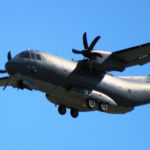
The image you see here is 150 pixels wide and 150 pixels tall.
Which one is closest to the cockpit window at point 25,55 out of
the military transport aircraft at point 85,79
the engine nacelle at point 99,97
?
the military transport aircraft at point 85,79

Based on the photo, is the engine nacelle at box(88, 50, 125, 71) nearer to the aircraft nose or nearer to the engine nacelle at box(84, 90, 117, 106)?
the engine nacelle at box(84, 90, 117, 106)

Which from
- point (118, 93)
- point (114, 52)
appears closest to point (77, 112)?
point (118, 93)

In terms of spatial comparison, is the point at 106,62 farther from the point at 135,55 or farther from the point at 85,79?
the point at 135,55

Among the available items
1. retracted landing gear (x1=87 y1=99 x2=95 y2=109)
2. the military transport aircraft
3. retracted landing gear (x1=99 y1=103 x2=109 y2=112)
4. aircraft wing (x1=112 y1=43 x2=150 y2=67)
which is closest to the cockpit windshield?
the military transport aircraft

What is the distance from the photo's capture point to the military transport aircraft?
28.2m

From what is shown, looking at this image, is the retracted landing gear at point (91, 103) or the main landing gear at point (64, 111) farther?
the main landing gear at point (64, 111)

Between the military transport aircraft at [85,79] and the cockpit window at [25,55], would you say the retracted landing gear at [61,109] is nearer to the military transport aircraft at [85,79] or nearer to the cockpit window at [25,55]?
the military transport aircraft at [85,79]

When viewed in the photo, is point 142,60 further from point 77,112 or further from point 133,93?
point 77,112

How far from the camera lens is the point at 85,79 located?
30.0 metres

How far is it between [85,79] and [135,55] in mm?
4244

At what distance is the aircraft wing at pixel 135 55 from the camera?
30152mm

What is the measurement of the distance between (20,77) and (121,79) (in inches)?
331

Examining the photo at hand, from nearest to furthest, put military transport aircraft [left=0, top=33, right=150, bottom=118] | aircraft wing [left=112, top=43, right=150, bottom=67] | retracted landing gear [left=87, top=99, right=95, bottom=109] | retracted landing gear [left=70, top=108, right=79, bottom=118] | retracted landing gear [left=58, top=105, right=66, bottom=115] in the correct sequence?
military transport aircraft [left=0, top=33, right=150, bottom=118], retracted landing gear [left=87, top=99, right=95, bottom=109], aircraft wing [left=112, top=43, right=150, bottom=67], retracted landing gear [left=58, top=105, right=66, bottom=115], retracted landing gear [left=70, top=108, right=79, bottom=118]

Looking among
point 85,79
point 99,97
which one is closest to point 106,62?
point 85,79
